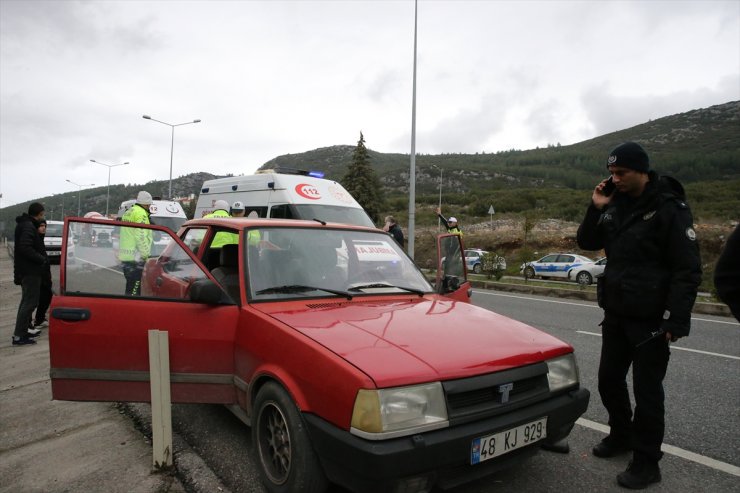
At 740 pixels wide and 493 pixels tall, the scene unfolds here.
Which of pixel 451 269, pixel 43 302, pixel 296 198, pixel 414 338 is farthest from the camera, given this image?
pixel 296 198

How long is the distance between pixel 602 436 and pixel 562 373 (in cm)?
124

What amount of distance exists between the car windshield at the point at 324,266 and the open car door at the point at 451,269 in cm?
26

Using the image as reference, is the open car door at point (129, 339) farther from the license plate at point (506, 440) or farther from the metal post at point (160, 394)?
the license plate at point (506, 440)

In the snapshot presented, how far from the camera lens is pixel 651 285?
2.78 metres

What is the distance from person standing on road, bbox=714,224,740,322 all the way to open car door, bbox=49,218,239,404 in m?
2.48

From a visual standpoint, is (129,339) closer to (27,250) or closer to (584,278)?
(27,250)

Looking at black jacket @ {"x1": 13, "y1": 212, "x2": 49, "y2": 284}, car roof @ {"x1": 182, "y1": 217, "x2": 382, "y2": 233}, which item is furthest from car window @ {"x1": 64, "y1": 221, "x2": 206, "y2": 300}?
black jacket @ {"x1": 13, "y1": 212, "x2": 49, "y2": 284}

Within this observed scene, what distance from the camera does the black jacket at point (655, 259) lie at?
267 cm

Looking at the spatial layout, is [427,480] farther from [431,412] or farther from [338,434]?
[338,434]

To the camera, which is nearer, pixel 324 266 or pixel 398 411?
pixel 398 411

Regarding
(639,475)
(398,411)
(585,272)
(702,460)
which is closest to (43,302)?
(398,411)

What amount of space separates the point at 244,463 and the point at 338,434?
4.18ft

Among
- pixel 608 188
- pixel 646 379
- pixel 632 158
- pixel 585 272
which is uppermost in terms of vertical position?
pixel 632 158

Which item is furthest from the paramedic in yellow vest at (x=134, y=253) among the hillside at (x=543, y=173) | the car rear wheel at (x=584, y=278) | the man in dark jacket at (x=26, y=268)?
the hillside at (x=543, y=173)
